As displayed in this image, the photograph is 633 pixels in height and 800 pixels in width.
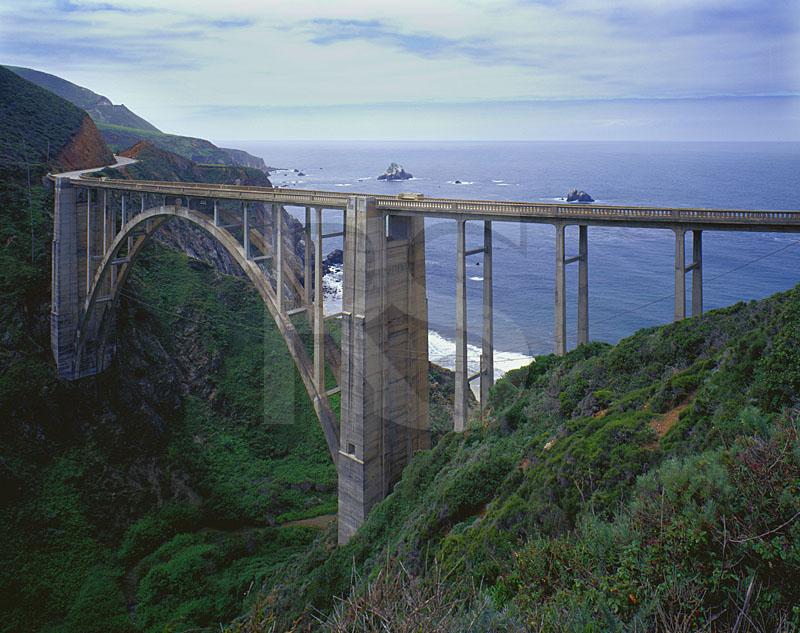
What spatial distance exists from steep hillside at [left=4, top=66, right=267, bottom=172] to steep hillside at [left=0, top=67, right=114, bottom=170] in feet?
93.4

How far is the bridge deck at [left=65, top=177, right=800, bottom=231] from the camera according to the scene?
53.3 feet

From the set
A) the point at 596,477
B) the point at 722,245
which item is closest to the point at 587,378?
the point at 596,477

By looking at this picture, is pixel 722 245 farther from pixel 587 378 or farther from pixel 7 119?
pixel 7 119

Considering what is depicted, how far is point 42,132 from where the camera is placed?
54250mm

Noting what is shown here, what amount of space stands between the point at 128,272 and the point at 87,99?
4360 inches

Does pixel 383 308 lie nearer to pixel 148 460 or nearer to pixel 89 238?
pixel 148 460

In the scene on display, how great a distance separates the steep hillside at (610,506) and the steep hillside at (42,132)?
3895 centimetres

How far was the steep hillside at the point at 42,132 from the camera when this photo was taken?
48656 millimetres

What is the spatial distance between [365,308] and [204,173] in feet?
184

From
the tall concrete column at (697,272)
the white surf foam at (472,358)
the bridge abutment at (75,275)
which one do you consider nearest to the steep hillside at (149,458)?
the bridge abutment at (75,275)

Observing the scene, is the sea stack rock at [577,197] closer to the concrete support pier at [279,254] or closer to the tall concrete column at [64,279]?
the tall concrete column at [64,279]

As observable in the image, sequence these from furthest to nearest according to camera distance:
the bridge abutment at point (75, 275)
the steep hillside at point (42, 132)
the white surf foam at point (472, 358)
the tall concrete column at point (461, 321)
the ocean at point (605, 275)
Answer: the steep hillside at point (42, 132) < the ocean at point (605, 275) < the white surf foam at point (472, 358) < the bridge abutment at point (75, 275) < the tall concrete column at point (461, 321)

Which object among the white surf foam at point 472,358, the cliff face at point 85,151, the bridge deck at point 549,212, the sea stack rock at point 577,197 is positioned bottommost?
the white surf foam at point 472,358

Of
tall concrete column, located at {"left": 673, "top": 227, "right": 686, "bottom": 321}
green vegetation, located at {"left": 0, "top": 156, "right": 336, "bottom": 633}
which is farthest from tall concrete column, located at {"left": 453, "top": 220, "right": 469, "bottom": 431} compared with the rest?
green vegetation, located at {"left": 0, "top": 156, "right": 336, "bottom": 633}
